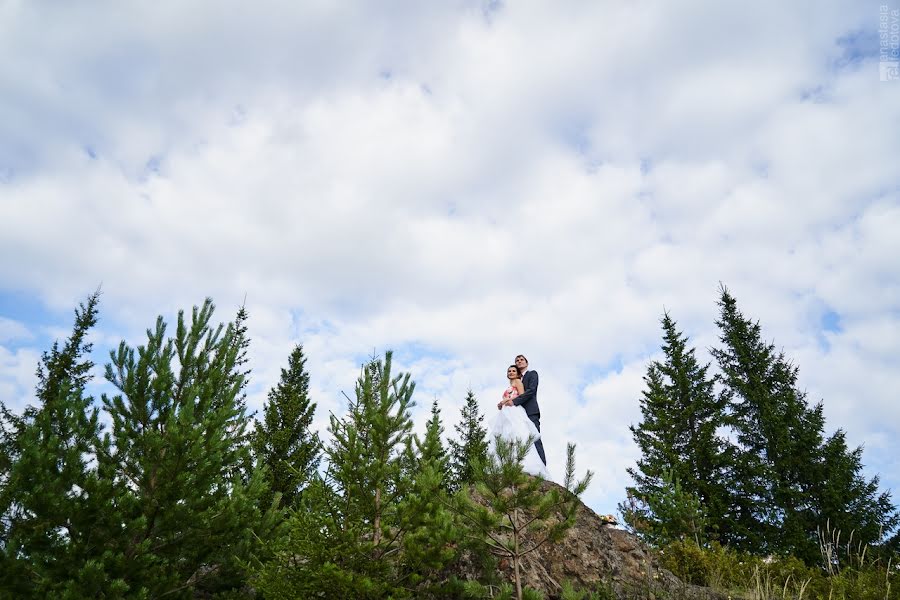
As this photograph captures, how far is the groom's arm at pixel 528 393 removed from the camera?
12008 millimetres

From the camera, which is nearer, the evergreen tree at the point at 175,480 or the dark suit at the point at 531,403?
the evergreen tree at the point at 175,480

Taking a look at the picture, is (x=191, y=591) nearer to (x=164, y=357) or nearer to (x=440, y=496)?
(x=164, y=357)

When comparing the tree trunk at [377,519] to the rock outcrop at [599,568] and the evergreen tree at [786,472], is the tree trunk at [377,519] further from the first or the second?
the evergreen tree at [786,472]

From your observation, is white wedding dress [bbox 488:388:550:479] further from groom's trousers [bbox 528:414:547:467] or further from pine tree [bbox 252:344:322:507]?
pine tree [bbox 252:344:322:507]

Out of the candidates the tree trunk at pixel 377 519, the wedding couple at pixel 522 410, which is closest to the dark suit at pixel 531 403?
the wedding couple at pixel 522 410

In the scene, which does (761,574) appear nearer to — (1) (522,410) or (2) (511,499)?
(1) (522,410)

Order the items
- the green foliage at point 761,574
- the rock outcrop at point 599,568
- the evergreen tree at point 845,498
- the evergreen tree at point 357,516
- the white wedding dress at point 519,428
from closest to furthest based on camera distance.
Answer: the evergreen tree at point 357,516 → the rock outcrop at point 599,568 → the green foliage at point 761,574 → the white wedding dress at point 519,428 → the evergreen tree at point 845,498

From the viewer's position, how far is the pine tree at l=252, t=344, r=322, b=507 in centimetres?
2153

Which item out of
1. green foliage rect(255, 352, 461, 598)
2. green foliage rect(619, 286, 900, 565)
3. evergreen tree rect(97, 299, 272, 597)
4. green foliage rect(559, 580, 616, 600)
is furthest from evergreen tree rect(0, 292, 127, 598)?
green foliage rect(619, 286, 900, 565)

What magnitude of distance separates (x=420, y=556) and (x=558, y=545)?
11.0ft

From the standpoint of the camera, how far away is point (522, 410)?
12000 millimetres

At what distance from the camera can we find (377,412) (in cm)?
694

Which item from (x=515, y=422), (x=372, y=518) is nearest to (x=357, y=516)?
(x=372, y=518)

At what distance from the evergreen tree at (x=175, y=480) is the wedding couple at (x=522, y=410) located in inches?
215
